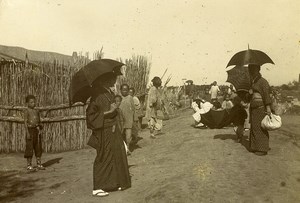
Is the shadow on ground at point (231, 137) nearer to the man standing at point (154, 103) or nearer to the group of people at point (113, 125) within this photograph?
the group of people at point (113, 125)

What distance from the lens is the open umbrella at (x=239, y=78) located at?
7689 mm

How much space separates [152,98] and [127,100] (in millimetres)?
1462

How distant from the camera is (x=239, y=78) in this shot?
7.95 m

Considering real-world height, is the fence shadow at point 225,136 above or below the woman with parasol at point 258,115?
below

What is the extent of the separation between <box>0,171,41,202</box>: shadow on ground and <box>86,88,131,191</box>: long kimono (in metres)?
1.45

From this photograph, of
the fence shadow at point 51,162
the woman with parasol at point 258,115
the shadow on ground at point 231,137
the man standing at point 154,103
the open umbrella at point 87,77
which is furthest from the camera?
the man standing at point 154,103

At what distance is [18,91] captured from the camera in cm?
1029

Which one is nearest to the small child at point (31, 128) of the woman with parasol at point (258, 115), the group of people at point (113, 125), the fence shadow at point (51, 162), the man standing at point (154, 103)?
the group of people at point (113, 125)

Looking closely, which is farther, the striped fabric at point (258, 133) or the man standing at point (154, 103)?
the man standing at point (154, 103)

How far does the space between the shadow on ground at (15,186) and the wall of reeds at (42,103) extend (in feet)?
7.64

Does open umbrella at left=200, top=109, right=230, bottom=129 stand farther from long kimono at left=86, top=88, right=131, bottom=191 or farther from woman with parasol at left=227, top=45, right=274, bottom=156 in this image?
long kimono at left=86, top=88, right=131, bottom=191

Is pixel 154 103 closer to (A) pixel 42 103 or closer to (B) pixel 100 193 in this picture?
(A) pixel 42 103

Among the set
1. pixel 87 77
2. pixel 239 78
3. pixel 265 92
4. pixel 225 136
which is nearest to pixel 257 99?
pixel 265 92

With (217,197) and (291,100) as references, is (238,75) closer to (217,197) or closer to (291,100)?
(217,197)
